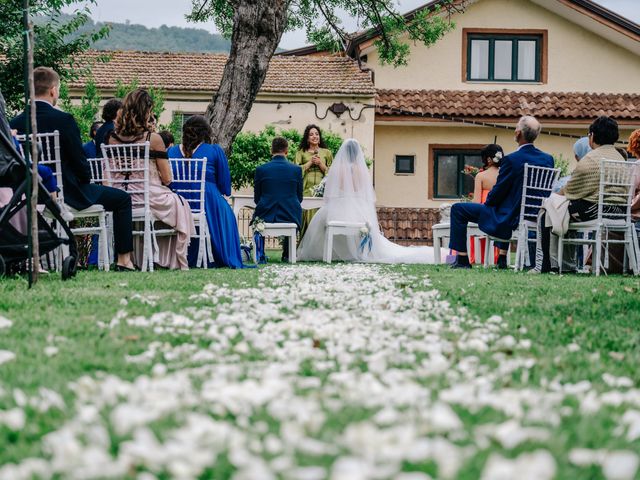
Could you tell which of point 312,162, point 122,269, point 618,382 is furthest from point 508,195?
point 618,382

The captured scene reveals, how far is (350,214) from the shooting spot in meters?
14.4

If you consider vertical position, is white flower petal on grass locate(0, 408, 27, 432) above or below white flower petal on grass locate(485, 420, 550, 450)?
below

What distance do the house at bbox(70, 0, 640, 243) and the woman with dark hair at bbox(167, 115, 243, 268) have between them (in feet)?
47.2

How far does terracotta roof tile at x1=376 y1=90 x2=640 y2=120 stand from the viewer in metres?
25.9

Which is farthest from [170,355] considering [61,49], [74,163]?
[61,49]

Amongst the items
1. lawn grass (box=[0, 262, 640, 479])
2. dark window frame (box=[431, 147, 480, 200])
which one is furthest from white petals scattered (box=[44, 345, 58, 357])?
dark window frame (box=[431, 147, 480, 200])

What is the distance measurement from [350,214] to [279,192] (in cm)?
136

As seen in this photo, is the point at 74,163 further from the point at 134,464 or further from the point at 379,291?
the point at 134,464

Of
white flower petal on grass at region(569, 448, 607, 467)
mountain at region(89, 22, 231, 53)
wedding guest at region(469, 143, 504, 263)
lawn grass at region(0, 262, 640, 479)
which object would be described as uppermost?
mountain at region(89, 22, 231, 53)

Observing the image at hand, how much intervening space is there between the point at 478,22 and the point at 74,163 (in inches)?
827

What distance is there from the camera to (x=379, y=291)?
7039mm

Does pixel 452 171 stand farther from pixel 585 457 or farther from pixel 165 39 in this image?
pixel 165 39

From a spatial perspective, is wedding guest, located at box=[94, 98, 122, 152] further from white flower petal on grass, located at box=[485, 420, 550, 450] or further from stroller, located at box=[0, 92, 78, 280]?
white flower petal on grass, located at box=[485, 420, 550, 450]

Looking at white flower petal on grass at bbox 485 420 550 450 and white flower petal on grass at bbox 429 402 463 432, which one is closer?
white flower petal on grass at bbox 485 420 550 450
